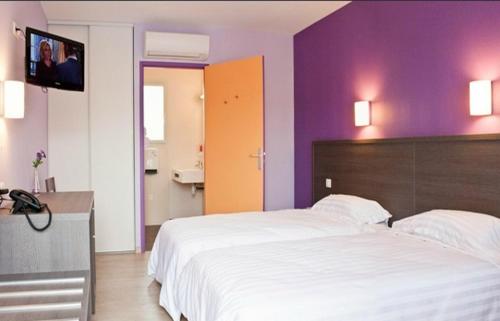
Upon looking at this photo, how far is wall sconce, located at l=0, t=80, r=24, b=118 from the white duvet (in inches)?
50.3

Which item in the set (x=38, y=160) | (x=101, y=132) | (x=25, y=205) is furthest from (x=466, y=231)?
(x=101, y=132)

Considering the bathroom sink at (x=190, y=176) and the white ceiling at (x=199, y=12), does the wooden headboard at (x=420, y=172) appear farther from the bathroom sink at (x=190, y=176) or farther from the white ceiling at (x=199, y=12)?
the bathroom sink at (x=190, y=176)

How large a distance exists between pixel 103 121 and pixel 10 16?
176 cm

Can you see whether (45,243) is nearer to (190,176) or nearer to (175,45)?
(175,45)

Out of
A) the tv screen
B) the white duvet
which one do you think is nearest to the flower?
the tv screen

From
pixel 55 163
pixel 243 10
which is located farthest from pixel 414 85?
pixel 55 163

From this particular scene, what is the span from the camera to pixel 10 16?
282 centimetres


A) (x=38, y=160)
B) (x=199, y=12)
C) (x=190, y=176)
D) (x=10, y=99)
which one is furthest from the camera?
(x=190, y=176)

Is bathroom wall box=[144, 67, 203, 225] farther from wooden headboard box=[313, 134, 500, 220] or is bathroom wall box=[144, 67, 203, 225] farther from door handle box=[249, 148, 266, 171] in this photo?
wooden headboard box=[313, 134, 500, 220]

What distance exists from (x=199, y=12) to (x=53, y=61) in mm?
1649

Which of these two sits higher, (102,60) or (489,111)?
(102,60)

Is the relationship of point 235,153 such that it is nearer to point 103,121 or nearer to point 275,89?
point 275,89

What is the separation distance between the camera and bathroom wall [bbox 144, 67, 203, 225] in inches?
236

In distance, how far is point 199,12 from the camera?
4188mm
